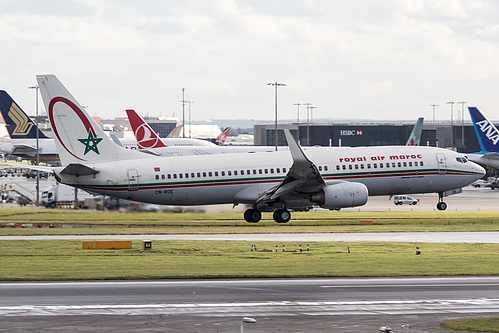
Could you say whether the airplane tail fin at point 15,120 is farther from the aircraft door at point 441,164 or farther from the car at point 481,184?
the aircraft door at point 441,164

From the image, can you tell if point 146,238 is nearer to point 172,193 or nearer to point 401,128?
point 172,193

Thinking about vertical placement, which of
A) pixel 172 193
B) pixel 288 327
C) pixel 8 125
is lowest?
pixel 288 327

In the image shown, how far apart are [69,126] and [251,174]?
12.8 meters

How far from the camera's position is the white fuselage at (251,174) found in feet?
170

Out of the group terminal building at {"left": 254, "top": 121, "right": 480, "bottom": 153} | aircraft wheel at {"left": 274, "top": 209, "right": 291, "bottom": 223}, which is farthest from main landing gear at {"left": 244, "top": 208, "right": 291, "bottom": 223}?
terminal building at {"left": 254, "top": 121, "right": 480, "bottom": 153}

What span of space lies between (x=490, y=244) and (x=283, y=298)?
2249cm

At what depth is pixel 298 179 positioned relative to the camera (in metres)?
52.6

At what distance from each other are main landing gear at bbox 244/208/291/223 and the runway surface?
22.9 metres

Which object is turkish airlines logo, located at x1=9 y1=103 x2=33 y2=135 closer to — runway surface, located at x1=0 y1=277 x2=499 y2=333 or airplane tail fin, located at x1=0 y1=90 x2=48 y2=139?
airplane tail fin, located at x1=0 y1=90 x2=48 y2=139

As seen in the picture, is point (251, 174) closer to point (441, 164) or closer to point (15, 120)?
point (441, 164)

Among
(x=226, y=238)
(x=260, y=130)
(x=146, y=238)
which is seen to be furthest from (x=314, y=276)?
(x=260, y=130)

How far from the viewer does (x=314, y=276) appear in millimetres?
34344

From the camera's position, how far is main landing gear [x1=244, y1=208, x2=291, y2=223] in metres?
56.2

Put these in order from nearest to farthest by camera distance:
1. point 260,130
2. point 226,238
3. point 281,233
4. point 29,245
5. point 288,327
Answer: point 288,327
point 29,245
point 226,238
point 281,233
point 260,130
